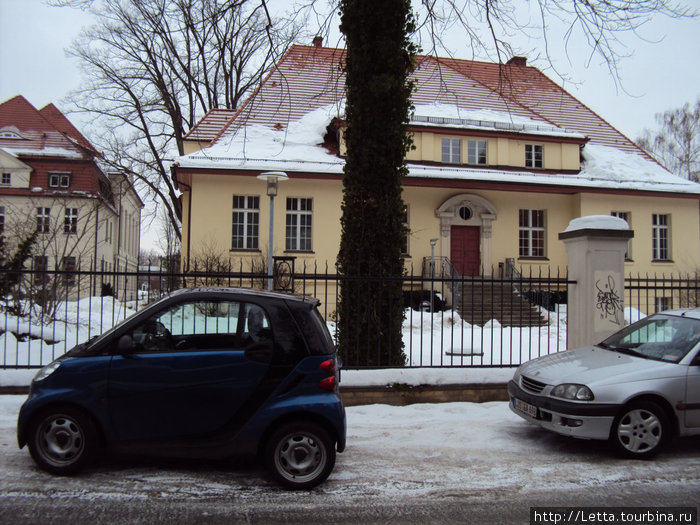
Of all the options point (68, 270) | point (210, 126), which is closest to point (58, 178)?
point (210, 126)

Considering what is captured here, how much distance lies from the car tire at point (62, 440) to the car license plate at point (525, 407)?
4352 millimetres

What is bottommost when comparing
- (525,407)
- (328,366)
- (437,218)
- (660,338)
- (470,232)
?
(525,407)

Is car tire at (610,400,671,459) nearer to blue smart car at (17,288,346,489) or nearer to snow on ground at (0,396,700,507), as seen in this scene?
snow on ground at (0,396,700,507)

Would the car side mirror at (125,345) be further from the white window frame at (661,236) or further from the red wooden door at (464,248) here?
the white window frame at (661,236)

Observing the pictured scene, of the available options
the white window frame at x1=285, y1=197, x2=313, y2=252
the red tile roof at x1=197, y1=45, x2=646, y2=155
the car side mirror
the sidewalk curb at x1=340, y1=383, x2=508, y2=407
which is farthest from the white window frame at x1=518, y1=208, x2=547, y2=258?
the car side mirror

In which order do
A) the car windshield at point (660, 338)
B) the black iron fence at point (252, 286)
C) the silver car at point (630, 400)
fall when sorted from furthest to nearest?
the black iron fence at point (252, 286) → the car windshield at point (660, 338) → the silver car at point (630, 400)

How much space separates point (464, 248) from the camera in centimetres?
2311

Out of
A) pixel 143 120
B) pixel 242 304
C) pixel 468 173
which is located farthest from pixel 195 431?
→ pixel 143 120

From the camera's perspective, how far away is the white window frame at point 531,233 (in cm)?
2367

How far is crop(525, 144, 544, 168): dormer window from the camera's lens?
2402 centimetres

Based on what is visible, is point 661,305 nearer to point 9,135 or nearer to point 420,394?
point 420,394

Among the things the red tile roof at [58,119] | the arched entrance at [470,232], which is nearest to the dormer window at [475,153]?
the arched entrance at [470,232]

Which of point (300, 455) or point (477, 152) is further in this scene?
point (477, 152)

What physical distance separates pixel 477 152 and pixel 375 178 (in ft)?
53.2
